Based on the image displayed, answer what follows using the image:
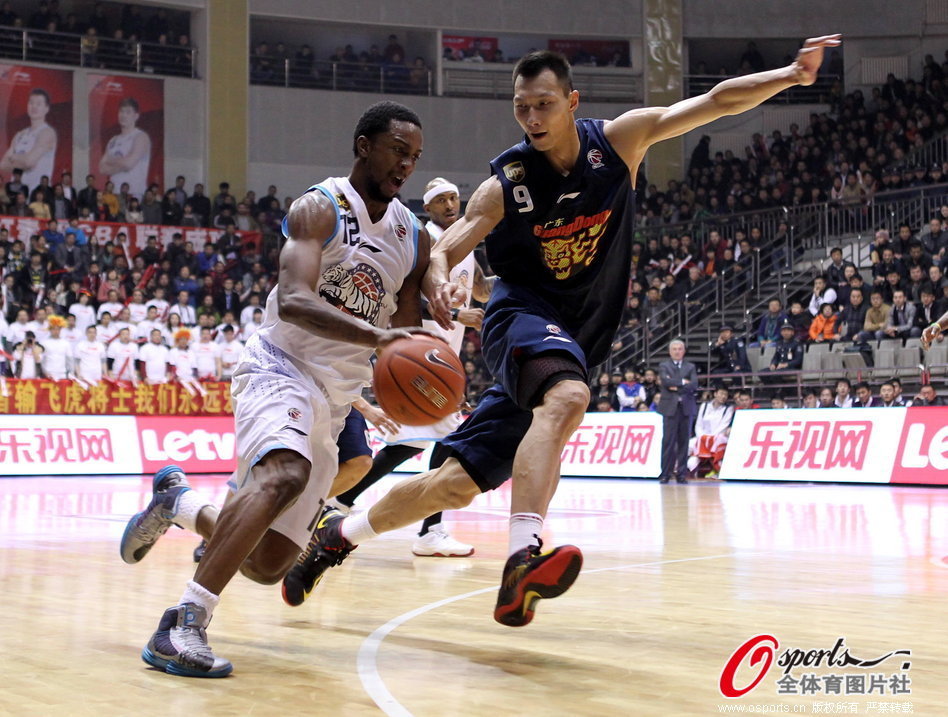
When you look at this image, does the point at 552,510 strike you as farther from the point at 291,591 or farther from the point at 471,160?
the point at 471,160

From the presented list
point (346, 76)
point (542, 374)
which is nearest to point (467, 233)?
point (542, 374)

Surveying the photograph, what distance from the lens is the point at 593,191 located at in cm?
477

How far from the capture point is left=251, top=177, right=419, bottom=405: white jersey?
179 inches

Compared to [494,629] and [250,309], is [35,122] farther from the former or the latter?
[494,629]

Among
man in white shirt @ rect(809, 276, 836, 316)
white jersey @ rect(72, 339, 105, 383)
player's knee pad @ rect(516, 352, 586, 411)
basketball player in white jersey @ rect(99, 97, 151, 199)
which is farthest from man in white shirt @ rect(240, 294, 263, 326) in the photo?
player's knee pad @ rect(516, 352, 586, 411)

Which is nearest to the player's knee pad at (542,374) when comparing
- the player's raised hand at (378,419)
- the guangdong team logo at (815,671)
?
the guangdong team logo at (815,671)

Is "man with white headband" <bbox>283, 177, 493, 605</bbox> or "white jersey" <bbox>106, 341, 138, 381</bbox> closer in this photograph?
"man with white headband" <bbox>283, 177, 493, 605</bbox>

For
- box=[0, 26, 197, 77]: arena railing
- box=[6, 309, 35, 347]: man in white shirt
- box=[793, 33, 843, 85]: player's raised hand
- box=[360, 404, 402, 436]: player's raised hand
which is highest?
box=[0, 26, 197, 77]: arena railing

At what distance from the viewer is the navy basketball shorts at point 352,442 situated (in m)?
6.40

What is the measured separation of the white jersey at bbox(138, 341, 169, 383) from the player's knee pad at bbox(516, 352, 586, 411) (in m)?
16.3

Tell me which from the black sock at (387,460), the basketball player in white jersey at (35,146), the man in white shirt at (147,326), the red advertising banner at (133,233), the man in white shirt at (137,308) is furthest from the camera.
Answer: the basketball player in white jersey at (35,146)

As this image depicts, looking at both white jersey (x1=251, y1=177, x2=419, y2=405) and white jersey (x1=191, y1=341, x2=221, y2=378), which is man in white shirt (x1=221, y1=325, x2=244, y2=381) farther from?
white jersey (x1=251, y1=177, x2=419, y2=405)

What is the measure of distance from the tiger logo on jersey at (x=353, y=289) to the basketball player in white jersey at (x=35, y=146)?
82.4ft

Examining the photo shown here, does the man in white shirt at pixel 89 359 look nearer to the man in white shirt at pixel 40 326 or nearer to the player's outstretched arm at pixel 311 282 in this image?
the man in white shirt at pixel 40 326
